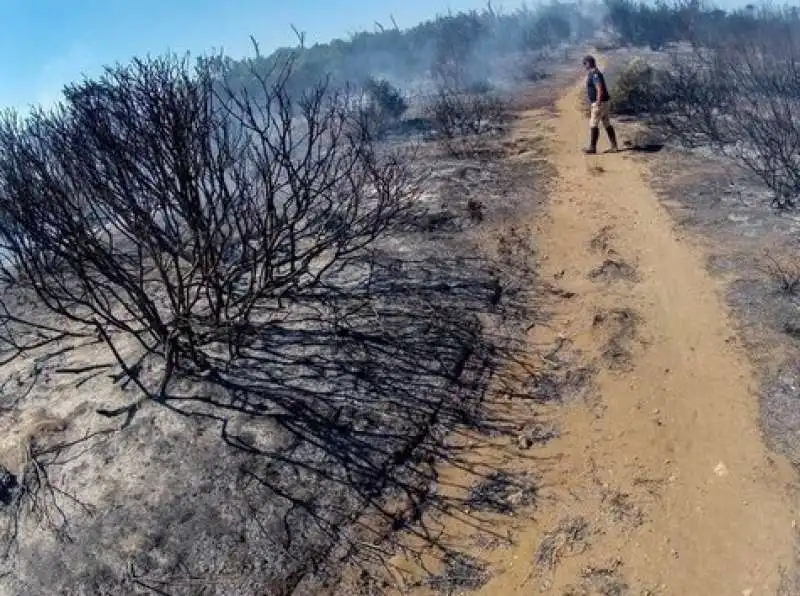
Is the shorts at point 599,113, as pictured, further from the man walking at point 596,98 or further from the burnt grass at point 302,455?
the burnt grass at point 302,455

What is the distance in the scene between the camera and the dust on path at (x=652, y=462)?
454 centimetres

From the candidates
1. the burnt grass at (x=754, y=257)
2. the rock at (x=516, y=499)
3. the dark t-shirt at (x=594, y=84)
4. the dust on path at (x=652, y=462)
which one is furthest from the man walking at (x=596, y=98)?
the rock at (x=516, y=499)

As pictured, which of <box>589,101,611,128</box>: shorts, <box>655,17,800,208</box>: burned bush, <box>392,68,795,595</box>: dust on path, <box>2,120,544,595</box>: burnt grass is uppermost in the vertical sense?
<box>589,101,611,128</box>: shorts

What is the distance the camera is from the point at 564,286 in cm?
821

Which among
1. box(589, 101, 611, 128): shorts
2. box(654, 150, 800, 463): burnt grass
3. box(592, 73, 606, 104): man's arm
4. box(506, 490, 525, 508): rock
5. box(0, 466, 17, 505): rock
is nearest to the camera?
box(506, 490, 525, 508): rock

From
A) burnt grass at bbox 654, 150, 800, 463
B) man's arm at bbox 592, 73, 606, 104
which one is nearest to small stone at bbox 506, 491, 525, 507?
burnt grass at bbox 654, 150, 800, 463

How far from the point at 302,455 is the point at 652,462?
9.05ft

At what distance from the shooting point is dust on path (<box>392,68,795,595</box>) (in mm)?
4535

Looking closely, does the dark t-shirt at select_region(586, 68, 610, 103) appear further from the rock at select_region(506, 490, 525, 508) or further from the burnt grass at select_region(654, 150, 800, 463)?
the rock at select_region(506, 490, 525, 508)

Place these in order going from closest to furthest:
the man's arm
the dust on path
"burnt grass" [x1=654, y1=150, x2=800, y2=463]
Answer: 1. the dust on path
2. "burnt grass" [x1=654, y1=150, x2=800, y2=463]
3. the man's arm

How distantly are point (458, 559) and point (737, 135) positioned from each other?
35.1ft

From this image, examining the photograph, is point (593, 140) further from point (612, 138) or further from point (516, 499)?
point (516, 499)

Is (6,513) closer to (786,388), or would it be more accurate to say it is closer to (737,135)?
(786,388)

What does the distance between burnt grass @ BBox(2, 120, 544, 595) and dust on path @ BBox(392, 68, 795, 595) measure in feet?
1.19
